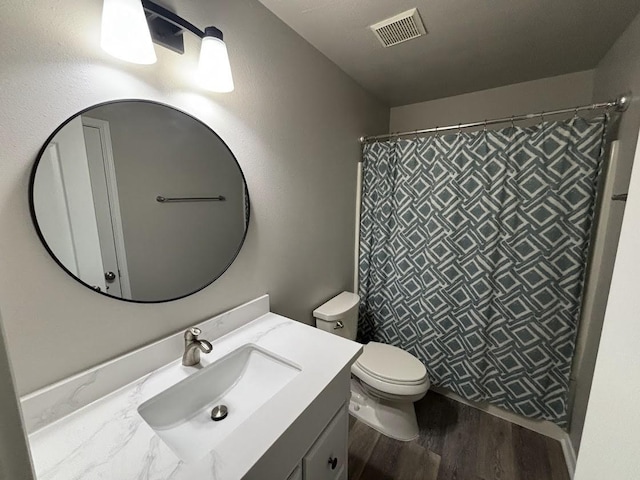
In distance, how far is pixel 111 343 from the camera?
814 mm

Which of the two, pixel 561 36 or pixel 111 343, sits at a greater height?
pixel 561 36

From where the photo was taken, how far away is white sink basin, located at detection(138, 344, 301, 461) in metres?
0.77

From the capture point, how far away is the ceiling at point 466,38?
1.15 m

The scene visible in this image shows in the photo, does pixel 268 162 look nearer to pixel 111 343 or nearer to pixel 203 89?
pixel 203 89

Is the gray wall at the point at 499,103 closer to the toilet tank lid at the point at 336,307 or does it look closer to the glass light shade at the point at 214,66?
the toilet tank lid at the point at 336,307

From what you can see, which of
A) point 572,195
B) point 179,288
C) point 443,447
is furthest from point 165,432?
point 572,195

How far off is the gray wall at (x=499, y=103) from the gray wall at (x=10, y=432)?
255 cm

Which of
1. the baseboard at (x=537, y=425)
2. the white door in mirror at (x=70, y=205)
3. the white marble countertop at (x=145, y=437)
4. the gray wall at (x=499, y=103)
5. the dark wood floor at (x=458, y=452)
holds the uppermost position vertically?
the gray wall at (x=499, y=103)

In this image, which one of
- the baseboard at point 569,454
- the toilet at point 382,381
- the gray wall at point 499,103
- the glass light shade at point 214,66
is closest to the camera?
the glass light shade at point 214,66

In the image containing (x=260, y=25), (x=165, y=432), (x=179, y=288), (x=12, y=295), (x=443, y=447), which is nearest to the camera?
(x=12, y=295)

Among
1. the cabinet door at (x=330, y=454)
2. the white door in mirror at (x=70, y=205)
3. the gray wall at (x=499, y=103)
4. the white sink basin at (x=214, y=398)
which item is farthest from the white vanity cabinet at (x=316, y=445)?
the gray wall at (x=499, y=103)

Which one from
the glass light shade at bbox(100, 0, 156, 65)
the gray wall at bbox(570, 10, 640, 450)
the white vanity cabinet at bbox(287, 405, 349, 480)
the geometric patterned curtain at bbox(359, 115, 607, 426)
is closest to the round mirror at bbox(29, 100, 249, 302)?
the glass light shade at bbox(100, 0, 156, 65)

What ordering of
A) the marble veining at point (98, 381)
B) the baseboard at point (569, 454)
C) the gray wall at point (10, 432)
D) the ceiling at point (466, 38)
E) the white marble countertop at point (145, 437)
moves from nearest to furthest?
the gray wall at point (10, 432) → the white marble countertop at point (145, 437) → the marble veining at point (98, 381) → the ceiling at point (466, 38) → the baseboard at point (569, 454)

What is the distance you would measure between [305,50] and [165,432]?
5.69ft
